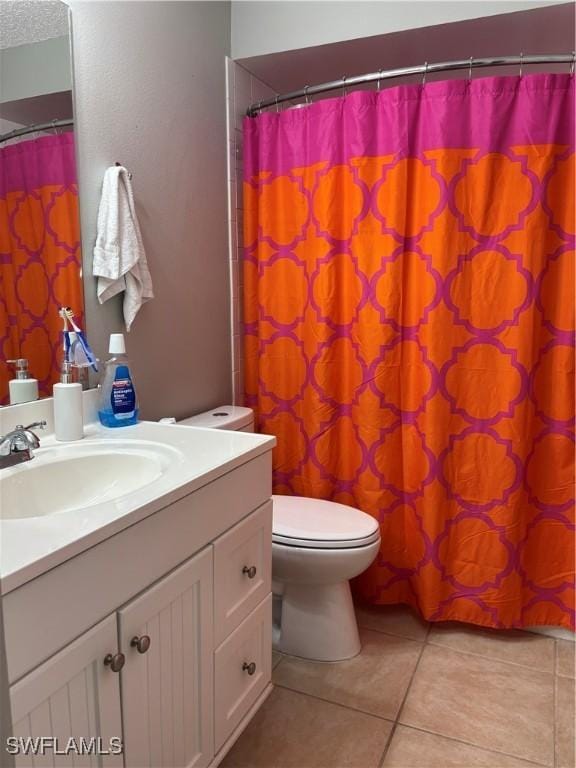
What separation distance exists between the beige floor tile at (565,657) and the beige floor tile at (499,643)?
21mm

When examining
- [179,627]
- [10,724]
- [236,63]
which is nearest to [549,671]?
[179,627]

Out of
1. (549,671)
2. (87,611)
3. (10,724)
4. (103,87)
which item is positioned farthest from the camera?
(549,671)

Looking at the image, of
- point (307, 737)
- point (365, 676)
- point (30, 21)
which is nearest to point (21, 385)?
point (30, 21)

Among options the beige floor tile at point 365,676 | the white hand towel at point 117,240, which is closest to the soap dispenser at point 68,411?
the white hand towel at point 117,240

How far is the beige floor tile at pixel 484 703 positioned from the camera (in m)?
1.56

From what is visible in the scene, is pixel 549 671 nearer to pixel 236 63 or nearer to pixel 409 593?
pixel 409 593

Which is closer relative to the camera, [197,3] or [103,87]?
[103,87]

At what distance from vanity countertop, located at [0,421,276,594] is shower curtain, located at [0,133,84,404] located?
24 centimetres

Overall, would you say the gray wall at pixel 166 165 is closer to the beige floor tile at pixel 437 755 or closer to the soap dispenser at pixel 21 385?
the soap dispenser at pixel 21 385

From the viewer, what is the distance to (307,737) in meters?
1.57

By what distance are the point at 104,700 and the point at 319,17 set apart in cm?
206

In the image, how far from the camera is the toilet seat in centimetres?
173

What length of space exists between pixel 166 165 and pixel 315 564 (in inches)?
52.0

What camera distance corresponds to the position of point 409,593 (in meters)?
2.10
